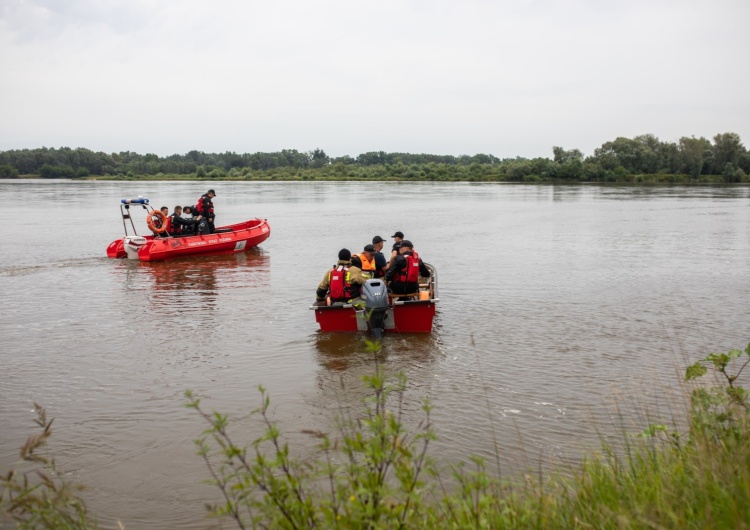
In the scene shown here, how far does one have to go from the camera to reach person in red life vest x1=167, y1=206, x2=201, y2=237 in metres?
20.2

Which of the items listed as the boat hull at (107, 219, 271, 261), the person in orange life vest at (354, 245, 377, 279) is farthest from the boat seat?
the boat hull at (107, 219, 271, 261)

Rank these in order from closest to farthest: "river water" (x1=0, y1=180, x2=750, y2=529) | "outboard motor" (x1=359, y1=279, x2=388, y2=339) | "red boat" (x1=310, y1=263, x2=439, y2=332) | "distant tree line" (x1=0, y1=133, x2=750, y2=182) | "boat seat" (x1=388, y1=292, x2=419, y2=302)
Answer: "river water" (x1=0, y1=180, x2=750, y2=529) → "outboard motor" (x1=359, y1=279, x2=388, y2=339) → "red boat" (x1=310, y1=263, x2=439, y2=332) → "boat seat" (x1=388, y1=292, x2=419, y2=302) → "distant tree line" (x1=0, y1=133, x2=750, y2=182)

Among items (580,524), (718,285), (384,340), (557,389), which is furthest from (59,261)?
(580,524)

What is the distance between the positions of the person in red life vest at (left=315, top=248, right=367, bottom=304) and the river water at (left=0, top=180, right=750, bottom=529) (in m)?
0.70

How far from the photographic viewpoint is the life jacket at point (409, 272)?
1105 cm

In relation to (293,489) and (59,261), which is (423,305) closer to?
(293,489)

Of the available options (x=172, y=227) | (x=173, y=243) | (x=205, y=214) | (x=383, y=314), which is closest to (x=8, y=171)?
(x=172, y=227)

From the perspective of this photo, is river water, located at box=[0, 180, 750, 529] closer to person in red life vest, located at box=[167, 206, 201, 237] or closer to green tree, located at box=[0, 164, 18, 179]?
person in red life vest, located at box=[167, 206, 201, 237]

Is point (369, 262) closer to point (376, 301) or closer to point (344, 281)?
point (344, 281)

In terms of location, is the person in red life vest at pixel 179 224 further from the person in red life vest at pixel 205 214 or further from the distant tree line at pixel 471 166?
the distant tree line at pixel 471 166

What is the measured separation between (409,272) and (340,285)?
1167 mm

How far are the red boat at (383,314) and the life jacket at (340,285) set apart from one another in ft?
0.70

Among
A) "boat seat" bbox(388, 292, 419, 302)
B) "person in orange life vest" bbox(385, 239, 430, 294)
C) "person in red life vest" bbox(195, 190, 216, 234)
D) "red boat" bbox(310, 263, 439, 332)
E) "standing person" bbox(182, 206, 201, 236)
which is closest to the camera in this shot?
"red boat" bbox(310, 263, 439, 332)

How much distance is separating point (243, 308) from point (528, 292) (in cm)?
633
